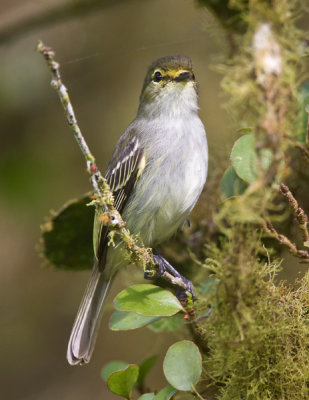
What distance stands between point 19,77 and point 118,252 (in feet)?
9.95

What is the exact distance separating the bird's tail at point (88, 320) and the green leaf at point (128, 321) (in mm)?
833

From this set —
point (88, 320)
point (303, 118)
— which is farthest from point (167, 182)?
point (303, 118)

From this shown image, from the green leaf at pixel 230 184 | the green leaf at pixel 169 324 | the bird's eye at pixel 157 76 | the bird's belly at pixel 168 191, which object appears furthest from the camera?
the bird's eye at pixel 157 76

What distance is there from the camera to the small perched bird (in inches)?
114

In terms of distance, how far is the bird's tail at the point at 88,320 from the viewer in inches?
116

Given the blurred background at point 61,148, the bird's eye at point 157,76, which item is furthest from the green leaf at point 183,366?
the blurred background at point 61,148

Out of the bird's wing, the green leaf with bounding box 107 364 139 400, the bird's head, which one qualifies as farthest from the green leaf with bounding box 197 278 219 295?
the bird's head

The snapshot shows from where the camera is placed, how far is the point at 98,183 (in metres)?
1.87

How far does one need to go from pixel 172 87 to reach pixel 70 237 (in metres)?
1.02

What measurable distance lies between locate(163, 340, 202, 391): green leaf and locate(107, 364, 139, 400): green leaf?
200mm

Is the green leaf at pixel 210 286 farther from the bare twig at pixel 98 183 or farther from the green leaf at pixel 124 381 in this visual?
the green leaf at pixel 124 381

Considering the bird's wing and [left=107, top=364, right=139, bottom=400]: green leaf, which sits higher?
the bird's wing

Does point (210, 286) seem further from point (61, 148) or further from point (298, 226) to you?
point (61, 148)

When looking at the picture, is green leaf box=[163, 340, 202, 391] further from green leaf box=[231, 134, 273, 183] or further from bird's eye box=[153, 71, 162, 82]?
bird's eye box=[153, 71, 162, 82]
